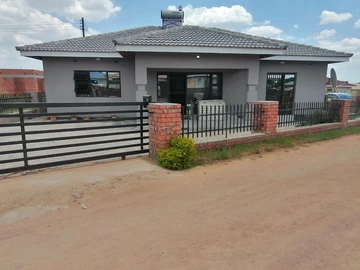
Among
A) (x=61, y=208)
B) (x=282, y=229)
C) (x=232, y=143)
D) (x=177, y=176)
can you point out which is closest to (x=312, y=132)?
(x=232, y=143)

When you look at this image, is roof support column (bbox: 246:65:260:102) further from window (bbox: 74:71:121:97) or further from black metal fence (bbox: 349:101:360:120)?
window (bbox: 74:71:121:97)

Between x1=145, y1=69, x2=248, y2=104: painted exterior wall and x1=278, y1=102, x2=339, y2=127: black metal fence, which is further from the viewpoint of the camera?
x1=145, y1=69, x2=248, y2=104: painted exterior wall

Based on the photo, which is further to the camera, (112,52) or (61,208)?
(112,52)

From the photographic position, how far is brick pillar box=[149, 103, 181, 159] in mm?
5680

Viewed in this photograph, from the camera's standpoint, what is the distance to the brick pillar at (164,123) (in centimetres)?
568

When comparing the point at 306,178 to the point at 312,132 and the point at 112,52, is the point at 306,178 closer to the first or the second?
the point at 312,132

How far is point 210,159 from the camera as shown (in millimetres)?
6129

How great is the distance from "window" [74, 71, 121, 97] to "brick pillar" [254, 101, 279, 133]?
8.15 metres

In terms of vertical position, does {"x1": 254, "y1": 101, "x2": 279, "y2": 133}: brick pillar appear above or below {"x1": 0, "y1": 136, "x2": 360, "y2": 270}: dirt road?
above

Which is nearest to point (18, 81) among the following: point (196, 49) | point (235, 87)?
point (235, 87)

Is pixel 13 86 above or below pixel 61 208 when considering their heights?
above

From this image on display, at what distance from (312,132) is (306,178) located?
4579 mm

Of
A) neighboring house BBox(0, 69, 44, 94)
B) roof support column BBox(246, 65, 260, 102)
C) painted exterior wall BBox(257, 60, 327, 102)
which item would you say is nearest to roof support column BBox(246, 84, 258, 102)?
roof support column BBox(246, 65, 260, 102)

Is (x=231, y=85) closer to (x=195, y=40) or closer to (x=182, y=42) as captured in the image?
(x=195, y=40)
